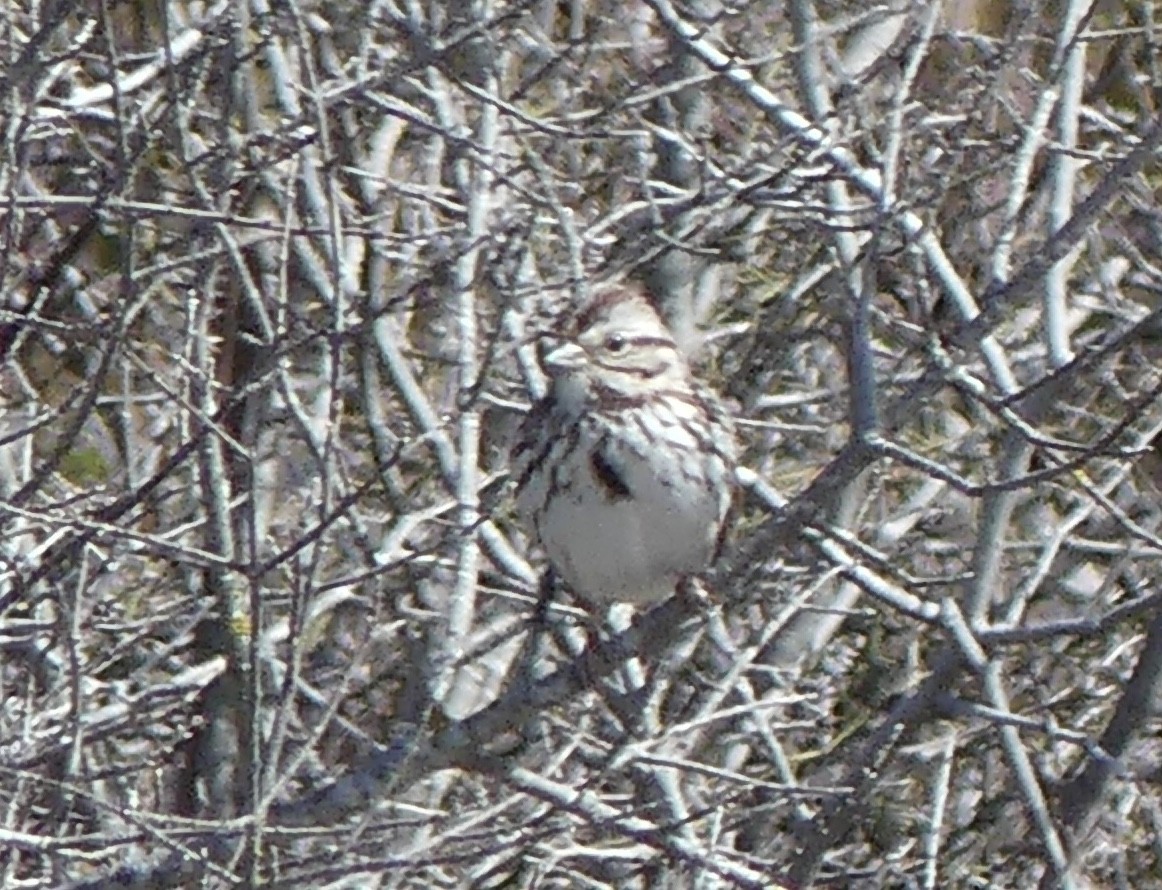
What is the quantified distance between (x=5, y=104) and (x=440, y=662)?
1321mm

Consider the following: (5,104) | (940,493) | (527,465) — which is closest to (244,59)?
(5,104)

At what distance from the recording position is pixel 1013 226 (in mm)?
5324

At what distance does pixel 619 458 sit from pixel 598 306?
12.9 inches

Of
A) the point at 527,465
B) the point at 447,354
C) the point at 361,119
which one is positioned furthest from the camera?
the point at 361,119

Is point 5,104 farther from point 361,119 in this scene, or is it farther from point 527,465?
point 361,119

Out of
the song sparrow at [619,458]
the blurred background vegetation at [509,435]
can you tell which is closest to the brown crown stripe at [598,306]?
the song sparrow at [619,458]

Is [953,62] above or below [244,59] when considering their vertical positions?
below

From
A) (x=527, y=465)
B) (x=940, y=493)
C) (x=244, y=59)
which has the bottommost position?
(x=940, y=493)

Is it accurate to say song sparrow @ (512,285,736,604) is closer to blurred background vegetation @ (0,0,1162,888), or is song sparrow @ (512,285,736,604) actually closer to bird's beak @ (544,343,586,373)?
bird's beak @ (544,343,586,373)

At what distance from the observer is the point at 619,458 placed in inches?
223

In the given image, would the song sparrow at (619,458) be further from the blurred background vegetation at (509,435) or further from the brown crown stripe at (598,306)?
the blurred background vegetation at (509,435)

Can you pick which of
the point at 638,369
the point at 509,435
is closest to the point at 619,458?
the point at 638,369

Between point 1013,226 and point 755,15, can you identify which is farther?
point 755,15

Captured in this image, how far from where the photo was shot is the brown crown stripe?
5.72 meters
